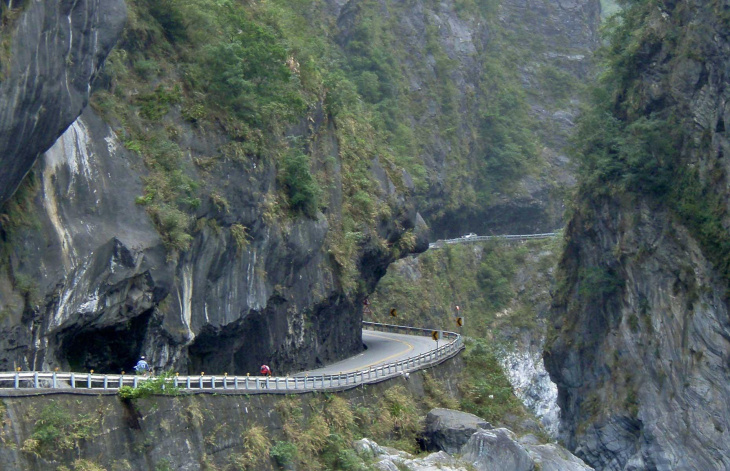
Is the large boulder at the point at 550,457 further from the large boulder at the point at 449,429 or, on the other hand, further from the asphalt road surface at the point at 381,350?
the asphalt road surface at the point at 381,350

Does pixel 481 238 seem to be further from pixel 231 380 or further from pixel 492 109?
pixel 231 380

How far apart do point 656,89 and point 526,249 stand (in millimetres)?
34591

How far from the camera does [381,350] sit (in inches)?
1809

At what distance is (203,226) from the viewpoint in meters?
29.5

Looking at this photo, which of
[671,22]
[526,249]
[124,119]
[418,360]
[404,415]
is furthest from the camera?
[526,249]

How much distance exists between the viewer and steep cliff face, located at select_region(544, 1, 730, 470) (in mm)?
39375

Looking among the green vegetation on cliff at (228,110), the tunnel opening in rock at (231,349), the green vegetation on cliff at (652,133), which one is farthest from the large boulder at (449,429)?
the green vegetation on cliff at (652,133)

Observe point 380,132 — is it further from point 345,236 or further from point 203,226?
point 203,226

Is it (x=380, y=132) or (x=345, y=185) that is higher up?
(x=380, y=132)

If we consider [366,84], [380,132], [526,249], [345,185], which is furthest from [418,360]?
[526,249]

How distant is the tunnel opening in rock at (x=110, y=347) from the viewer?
83.7ft

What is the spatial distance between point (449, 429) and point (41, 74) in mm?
19773

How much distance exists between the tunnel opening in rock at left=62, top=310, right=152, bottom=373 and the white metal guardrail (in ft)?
8.59

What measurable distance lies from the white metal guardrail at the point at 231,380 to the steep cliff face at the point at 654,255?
310 inches
